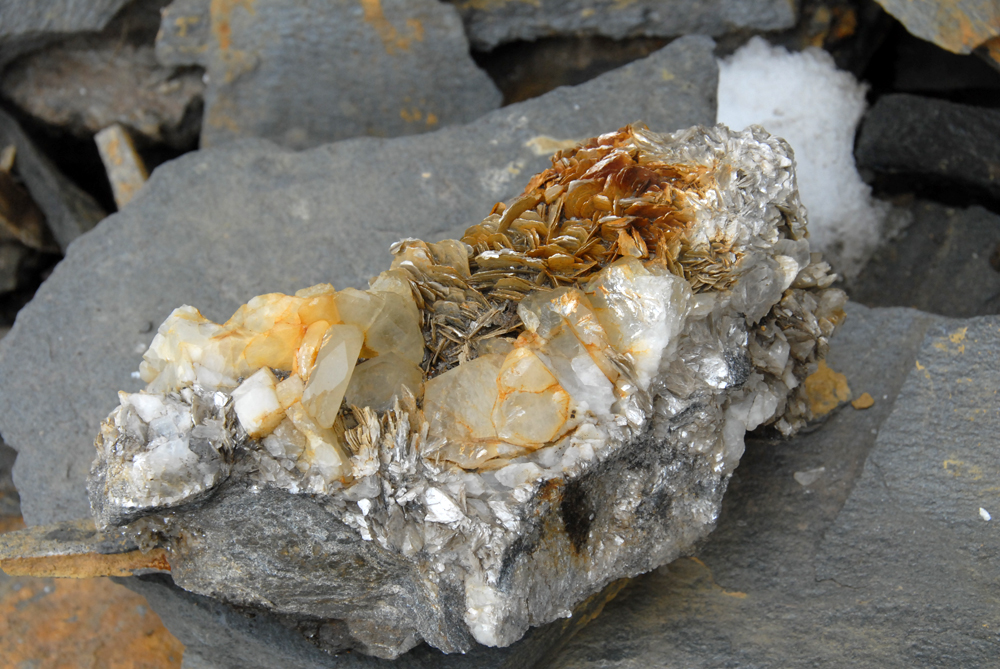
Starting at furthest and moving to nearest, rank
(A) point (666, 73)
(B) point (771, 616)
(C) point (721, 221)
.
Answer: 1. (A) point (666, 73)
2. (B) point (771, 616)
3. (C) point (721, 221)

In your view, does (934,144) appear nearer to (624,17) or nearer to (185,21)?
(624,17)

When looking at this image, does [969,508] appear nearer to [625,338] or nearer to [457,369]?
[625,338]

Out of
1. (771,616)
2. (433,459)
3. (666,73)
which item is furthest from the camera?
(666,73)

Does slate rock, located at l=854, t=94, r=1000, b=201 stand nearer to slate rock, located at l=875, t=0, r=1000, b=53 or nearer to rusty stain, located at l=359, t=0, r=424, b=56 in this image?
slate rock, located at l=875, t=0, r=1000, b=53

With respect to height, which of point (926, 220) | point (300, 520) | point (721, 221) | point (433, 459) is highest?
point (721, 221)

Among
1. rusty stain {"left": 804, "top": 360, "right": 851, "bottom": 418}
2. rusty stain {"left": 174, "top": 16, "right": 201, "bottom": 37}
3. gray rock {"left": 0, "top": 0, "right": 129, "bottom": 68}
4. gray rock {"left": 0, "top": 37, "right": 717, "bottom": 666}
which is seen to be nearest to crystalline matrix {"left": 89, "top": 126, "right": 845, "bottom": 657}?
rusty stain {"left": 804, "top": 360, "right": 851, "bottom": 418}

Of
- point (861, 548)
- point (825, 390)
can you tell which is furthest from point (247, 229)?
point (861, 548)

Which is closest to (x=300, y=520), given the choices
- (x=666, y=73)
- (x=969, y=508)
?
(x=969, y=508)
